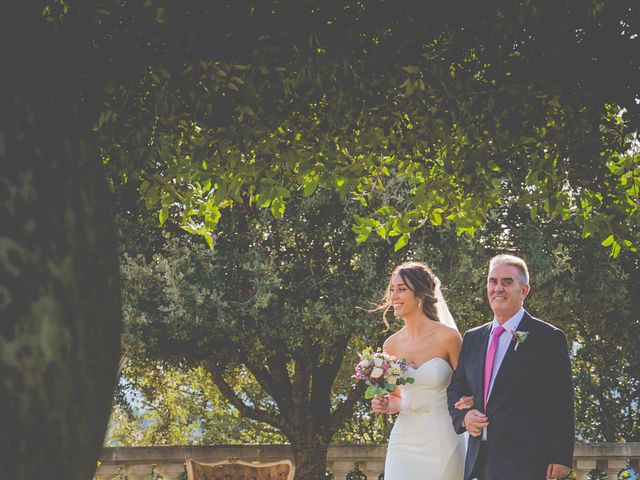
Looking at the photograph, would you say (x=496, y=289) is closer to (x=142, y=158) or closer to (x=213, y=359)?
(x=142, y=158)

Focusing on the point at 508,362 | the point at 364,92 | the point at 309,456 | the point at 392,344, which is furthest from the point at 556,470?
the point at 309,456

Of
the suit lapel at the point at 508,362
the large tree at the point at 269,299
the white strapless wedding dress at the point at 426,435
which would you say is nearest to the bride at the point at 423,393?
the white strapless wedding dress at the point at 426,435

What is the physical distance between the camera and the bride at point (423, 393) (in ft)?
23.3

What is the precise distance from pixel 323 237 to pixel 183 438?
8.15 meters

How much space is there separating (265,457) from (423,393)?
19.8 feet

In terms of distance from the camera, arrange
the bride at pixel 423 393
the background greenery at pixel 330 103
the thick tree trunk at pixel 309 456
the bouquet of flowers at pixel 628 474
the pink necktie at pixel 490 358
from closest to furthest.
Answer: the background greenery at pixel 330 103 → the pink necktie at pixel 490 358 → the bride at pixel 423 393 → the bouquet of flowers at pixel 628 474 → the thick tree trunk at pixel 309 456

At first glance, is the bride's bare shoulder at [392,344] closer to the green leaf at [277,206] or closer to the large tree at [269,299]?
the green leaf at [277,206]

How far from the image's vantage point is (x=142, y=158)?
570cm

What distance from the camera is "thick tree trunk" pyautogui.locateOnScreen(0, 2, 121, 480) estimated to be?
1.28 meters

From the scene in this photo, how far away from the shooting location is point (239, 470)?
429 inches

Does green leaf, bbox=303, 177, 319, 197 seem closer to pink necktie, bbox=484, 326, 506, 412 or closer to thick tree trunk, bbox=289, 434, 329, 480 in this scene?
pink necktie, bbox=484, 326, 506, 412

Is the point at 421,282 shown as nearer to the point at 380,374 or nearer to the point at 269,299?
the point at 380,374

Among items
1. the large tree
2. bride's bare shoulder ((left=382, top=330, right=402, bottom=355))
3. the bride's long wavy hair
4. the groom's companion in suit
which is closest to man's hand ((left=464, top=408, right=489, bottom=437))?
the groom's companion in suit

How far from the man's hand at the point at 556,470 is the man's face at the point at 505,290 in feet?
3.27
